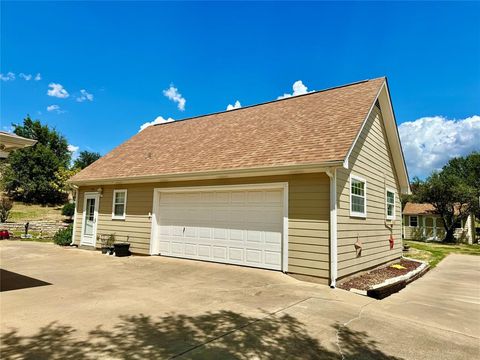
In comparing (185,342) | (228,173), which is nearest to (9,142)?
(185,342)

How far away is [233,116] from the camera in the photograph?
1399cm

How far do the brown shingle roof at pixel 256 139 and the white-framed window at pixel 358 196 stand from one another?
5.37ft

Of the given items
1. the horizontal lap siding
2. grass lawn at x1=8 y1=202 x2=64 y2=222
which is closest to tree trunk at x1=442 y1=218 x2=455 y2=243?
the horizontal lap siding

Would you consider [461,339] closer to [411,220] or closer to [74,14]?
[74,14]

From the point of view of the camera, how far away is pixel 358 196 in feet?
30.1

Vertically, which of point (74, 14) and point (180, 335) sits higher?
point (74, 14)

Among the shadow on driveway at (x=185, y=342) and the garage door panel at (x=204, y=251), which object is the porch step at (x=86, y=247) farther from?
the shadow on driveway at (x=185, y=342)

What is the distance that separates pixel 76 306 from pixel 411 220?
1423 inches

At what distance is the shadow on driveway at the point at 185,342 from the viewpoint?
3436mm

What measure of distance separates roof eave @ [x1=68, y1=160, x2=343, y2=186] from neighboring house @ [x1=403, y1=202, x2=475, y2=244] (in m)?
30.0

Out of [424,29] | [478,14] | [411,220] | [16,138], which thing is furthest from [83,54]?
[411,220]

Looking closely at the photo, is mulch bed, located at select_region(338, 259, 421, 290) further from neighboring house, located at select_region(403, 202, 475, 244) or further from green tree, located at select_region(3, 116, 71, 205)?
green tree, located at select_region(3, 116, 71, 205)

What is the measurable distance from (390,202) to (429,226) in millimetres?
24903

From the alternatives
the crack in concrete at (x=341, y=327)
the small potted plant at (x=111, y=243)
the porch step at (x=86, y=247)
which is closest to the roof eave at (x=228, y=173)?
the small potted plant at (x=111, y=243)
